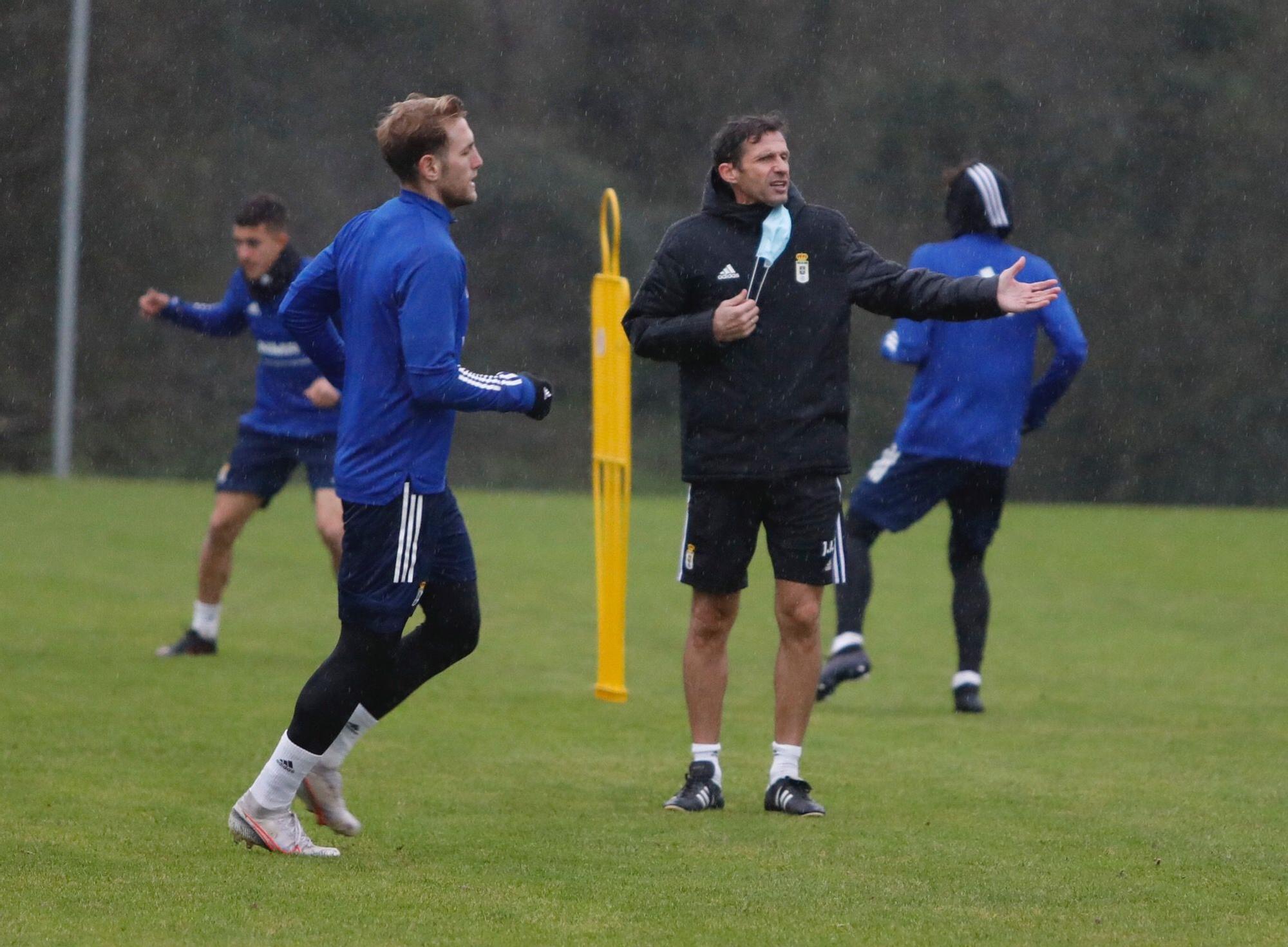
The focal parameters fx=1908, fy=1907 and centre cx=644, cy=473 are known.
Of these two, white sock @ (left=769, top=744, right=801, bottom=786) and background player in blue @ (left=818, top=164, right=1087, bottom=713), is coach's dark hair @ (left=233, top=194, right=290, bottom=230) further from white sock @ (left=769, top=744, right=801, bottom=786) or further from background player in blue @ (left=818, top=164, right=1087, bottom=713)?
white sock @ (left=769, top=744, right=801, bottom=786)

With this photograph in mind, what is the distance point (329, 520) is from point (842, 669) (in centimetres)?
217

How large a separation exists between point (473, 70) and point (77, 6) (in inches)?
162

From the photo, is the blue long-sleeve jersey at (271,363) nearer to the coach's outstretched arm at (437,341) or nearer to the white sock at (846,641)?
the white sock at (846,641)

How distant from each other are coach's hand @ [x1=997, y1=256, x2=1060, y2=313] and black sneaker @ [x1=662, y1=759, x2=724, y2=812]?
1418 millimetres

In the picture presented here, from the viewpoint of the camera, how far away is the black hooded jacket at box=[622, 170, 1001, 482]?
16.2 ft

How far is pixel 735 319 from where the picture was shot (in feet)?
15.6

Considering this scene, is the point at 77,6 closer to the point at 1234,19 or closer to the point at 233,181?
the point at 233,181

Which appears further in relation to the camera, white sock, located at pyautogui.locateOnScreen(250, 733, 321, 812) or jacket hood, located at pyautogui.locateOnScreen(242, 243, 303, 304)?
jacket hood, located at pyautogui.locateOnScreen(242, 243, 303, 304)

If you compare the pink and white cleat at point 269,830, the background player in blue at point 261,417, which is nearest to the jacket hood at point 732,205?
the pink and white cleat at point 269,830

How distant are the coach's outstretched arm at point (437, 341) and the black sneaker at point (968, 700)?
10.9ft

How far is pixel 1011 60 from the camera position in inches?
737

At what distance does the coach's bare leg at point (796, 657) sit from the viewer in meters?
5.03

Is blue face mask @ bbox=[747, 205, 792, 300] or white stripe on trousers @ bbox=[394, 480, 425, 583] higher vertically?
blue face mask @ bbox=[747, 205, 792, 300]

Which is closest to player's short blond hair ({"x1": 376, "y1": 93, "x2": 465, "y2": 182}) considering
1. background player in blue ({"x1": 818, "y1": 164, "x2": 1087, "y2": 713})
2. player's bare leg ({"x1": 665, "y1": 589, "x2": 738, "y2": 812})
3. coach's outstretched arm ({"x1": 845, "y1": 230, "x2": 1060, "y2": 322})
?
coach's outstretched arm ({"x1": 845, "y1": 230, "x2": 1060, "y2": 322})
